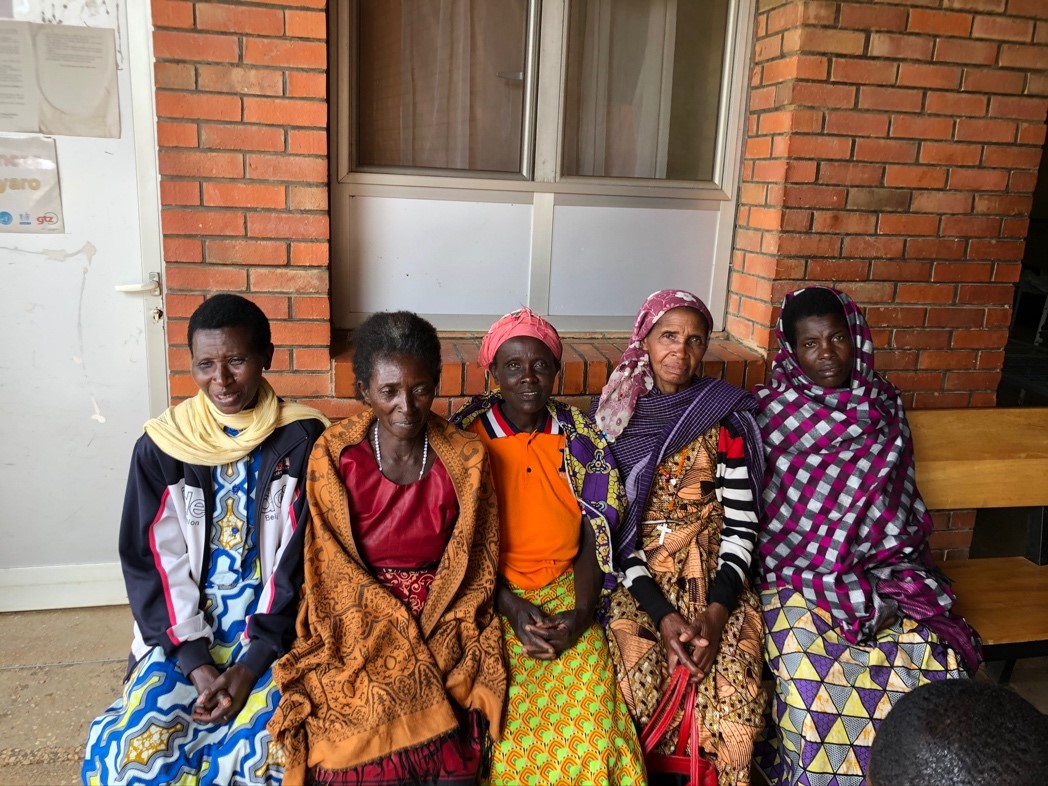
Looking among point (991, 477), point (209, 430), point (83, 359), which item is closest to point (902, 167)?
point (991, 477)

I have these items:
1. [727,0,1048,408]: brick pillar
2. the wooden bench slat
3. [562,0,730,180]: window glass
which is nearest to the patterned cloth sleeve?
the wooden bench slat

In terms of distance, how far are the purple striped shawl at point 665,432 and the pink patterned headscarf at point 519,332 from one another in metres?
0.36

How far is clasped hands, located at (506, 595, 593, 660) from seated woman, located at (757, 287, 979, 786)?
0.61 m

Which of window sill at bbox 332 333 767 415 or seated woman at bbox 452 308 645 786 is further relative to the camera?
window sill at bbox 332 333 767 415

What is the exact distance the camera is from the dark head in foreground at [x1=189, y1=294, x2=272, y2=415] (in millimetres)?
2137

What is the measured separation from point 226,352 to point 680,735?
1581 mm

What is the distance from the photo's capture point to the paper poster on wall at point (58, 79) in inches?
115

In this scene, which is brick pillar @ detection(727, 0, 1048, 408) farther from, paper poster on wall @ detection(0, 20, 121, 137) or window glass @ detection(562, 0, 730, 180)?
paper poster on wall @ detection(0, 20, 121, 137)

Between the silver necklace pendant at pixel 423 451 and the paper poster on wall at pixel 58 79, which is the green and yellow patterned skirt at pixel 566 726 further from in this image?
the paper poster on wall at pixel 58 79

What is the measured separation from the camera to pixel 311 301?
3.00 meters

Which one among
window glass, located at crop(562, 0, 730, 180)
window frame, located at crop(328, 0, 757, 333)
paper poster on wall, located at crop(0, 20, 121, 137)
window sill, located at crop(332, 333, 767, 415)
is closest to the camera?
paper poster on wall, located at crop(0, 20, 121, 137)

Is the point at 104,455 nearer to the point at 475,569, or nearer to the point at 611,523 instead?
the point at 475,569

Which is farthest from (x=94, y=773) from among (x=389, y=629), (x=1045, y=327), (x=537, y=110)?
(x=1045, y=327)

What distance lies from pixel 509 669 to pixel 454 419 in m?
0.76
